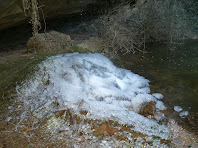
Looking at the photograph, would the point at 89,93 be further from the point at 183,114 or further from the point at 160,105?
the point at 183,114

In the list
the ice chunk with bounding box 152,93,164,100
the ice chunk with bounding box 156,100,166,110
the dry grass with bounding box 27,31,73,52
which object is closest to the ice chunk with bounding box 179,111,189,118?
the ice chunk with bounding box 156,100,166,110

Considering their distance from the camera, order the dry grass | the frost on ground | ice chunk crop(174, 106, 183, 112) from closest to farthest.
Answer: the frost on ground
ice chunk crop(174, 106, 183, 112)
the dry grass

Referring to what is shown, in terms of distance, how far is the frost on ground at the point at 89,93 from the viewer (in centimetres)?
285

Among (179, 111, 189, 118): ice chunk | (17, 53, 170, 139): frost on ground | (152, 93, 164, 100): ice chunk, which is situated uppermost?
(17, 53, 170, 139): frost on ground

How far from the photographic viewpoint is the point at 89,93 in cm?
337

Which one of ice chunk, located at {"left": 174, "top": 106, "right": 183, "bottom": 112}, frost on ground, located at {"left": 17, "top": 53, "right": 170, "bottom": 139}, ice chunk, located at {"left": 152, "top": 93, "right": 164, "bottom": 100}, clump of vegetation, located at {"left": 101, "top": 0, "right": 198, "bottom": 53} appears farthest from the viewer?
clump of vegetation, located at {"left": 101, "top": 0, "right": 198, "bottom": 53}

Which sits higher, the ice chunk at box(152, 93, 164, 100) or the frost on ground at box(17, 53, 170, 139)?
the frost on ground at box(17, 53, 170, 139)

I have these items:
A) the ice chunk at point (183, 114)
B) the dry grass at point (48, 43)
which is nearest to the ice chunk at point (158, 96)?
the ice chunk at point (183, 114)

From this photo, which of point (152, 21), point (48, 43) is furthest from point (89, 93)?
point (152, 21)

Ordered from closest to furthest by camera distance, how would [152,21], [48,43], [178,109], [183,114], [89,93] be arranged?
[183,114], [178,109], [89,93], [48,43], [152,21]

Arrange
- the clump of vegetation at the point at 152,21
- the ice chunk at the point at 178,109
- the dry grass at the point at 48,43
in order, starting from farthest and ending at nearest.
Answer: the clump of vegetation at the point at 152,21, the dry grass at the point at 48,43, the ice chunk at the point at 178,109

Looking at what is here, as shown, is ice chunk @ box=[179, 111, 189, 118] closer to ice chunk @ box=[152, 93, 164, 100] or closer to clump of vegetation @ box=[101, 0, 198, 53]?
ice chunk @ box=[152, 93, 164, 100]

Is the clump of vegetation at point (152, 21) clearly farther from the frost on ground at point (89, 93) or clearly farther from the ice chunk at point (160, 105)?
the ice chunk at point (160, 105)

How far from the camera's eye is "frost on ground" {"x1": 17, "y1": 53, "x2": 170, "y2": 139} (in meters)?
2.85
